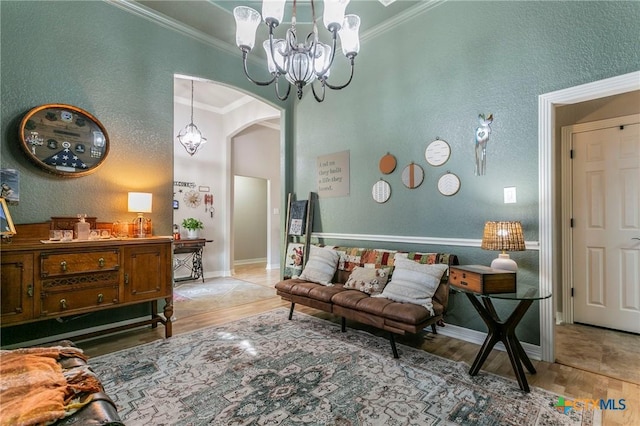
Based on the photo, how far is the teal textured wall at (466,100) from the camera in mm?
2400

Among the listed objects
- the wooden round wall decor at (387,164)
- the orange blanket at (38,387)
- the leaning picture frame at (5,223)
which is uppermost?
the wooden round wall decor at (387,164)

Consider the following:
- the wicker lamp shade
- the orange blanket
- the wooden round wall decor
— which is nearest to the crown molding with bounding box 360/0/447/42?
the wooden round wall decor

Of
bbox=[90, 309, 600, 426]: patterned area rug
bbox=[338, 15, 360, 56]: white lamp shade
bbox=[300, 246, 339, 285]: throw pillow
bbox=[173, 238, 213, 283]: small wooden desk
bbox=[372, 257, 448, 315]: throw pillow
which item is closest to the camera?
bbox=[90, 309, 600, 426]: patterned area rug

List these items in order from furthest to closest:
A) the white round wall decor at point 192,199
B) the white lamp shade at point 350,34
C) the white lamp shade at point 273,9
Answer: the white round wall decor at point 192,199
the white lamp shade at point 350,34
the white lamp shade at point 273,9

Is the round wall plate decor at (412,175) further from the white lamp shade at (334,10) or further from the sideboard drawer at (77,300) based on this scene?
the sideboard drawer at (77,300)

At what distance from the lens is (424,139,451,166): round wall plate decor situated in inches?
122

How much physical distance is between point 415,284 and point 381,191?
4.34ft

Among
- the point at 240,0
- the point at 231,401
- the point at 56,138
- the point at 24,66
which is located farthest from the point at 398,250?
the point at 24,66

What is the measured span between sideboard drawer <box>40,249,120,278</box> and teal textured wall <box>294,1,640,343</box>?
259cm

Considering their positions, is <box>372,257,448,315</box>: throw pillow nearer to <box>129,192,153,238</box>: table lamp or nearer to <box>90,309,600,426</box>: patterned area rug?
<box>90,309,600,426</box>: patterned area rug

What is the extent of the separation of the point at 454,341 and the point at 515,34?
9.53 feet

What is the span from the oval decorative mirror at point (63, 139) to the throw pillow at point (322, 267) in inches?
98.9

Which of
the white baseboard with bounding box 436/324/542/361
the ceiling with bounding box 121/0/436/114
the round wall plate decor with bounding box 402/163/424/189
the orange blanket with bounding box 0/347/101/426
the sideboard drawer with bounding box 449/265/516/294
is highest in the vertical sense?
the ceiling with bounding box 121/0/436/114

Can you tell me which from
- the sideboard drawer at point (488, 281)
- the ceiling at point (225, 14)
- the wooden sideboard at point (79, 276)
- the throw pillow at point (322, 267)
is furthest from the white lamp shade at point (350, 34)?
the wooden sideboard at point (79, 276)
